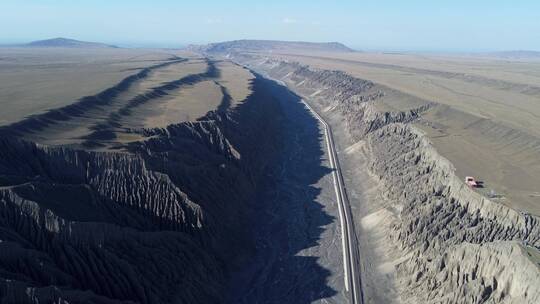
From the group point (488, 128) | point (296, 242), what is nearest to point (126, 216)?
point (296, 242)

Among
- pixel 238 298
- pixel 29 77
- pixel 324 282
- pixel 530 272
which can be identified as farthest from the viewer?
pixel 29 77

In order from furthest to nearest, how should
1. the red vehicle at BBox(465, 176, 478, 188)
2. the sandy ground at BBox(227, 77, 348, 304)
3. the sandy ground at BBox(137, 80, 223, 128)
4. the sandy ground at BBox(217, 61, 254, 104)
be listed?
the sandy ground at BBox(217, 61, 254, 104)
the sandy ground at BBox(137, 80, 223, 128)
the red vehicle at BBox(465, 176, 478, 188)
the sandy ground at BBox(227, 77, 348, 304)

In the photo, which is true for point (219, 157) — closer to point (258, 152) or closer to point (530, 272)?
point (258, 152)

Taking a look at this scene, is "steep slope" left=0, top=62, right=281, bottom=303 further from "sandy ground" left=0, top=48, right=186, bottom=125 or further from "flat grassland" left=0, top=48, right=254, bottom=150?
"sandy ground" left=0, top=48, right=186, bottom=125

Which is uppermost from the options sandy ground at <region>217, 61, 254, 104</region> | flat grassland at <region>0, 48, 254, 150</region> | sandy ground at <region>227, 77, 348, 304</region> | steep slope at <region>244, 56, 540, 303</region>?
→ flat grassland at <region>0, 48, 254, 150</region>

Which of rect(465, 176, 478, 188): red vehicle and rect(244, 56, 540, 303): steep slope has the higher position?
rect(465, 176, 478, 188): red vehicle

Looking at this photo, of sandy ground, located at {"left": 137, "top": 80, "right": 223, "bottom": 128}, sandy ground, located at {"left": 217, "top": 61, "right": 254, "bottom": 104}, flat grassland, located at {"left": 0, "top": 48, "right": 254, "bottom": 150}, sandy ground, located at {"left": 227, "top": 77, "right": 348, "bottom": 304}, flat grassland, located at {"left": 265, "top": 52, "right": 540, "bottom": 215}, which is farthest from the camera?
sandy ground, located at {"left": 217, "top": 61, "right": 254, "bottom": 104}

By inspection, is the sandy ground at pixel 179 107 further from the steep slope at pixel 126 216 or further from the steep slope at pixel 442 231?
the steep slope at pixel 442 231

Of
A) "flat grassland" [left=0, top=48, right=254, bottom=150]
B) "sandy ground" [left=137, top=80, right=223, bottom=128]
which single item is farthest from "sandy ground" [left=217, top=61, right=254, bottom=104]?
"sandy ground" [left=137, top=80, right=223, bottom=128]

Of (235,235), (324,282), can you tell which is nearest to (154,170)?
(235,235)
